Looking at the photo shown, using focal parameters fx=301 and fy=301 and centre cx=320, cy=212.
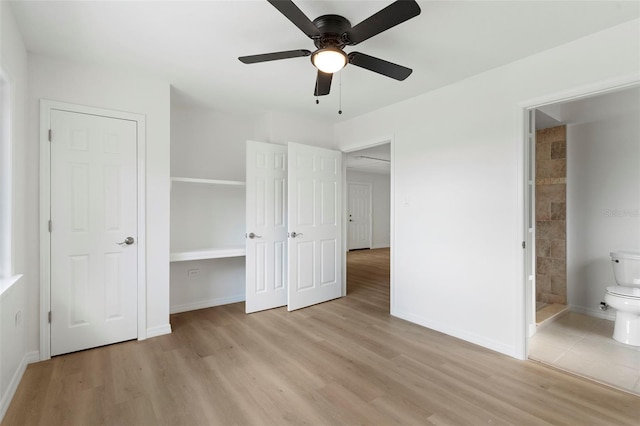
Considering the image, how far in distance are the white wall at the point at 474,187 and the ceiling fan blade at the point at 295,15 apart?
70.8 inches

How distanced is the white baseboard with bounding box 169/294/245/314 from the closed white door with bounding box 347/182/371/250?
5326mm

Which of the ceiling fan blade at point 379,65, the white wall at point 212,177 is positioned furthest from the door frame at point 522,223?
the white wall at point 212,177

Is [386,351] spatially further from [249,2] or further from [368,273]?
[368,273]

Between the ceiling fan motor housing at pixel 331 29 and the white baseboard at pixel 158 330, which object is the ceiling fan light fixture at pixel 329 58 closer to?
the ceiling fan motor housing at pixel 331 29

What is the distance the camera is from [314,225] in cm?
399

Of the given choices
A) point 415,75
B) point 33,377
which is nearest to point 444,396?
point 415,75

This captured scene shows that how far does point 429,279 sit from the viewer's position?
3.25 meters

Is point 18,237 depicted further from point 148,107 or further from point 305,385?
point 305,385

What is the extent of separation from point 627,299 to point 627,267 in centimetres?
57

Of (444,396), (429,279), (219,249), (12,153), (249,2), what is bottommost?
(444,396)

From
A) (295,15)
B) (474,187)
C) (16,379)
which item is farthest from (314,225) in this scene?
(16,379)

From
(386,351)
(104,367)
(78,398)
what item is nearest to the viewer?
(78,398)

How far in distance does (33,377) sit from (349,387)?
7.71 ft

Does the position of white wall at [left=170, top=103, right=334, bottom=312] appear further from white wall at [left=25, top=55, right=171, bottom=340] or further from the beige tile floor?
the beige tile floor
